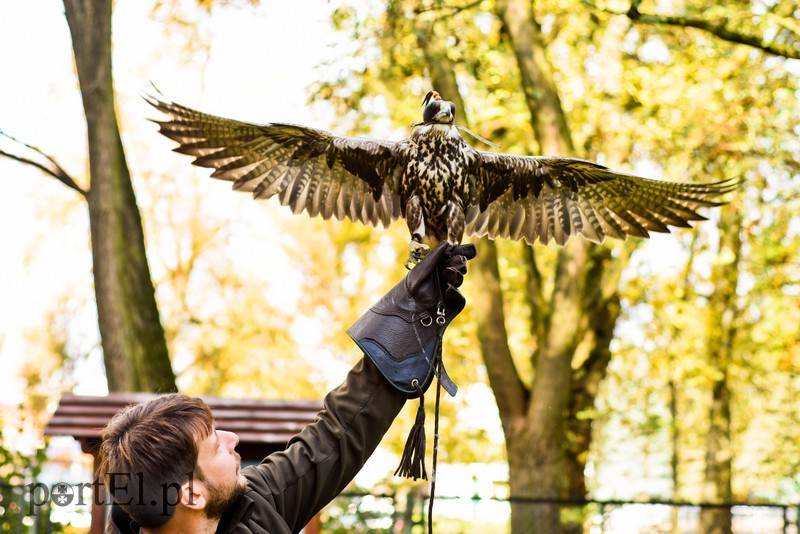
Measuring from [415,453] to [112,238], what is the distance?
476 centimetres

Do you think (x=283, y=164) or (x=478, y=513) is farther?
(x=478, y=513)

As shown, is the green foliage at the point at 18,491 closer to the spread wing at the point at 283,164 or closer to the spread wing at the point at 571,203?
the spread wing at the point at 283,164

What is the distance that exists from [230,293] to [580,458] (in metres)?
10.6

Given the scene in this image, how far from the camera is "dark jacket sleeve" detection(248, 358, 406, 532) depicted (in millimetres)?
2088

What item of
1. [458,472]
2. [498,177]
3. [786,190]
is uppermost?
[786,190]

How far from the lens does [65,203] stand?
54.3 ft

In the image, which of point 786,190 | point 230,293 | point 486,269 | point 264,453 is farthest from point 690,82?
point 230,293

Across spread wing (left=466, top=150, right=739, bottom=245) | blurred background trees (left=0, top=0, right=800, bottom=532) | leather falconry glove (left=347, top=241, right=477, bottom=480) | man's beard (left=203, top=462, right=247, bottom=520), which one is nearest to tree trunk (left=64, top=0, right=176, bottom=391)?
blurred background trees (left=0, top=0, right=800, bottom=532)

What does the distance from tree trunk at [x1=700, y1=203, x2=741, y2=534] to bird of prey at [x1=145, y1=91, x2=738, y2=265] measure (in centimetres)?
829

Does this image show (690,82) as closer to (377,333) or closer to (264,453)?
(264,453)

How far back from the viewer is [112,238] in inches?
245

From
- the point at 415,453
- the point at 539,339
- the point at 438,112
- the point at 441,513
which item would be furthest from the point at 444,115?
the point at 441,513

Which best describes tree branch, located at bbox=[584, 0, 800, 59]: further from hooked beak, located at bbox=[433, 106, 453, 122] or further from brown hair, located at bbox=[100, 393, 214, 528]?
brown hair, located at bbox=[100, 393, 214, 528]

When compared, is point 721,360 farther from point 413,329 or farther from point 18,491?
point 413,329
